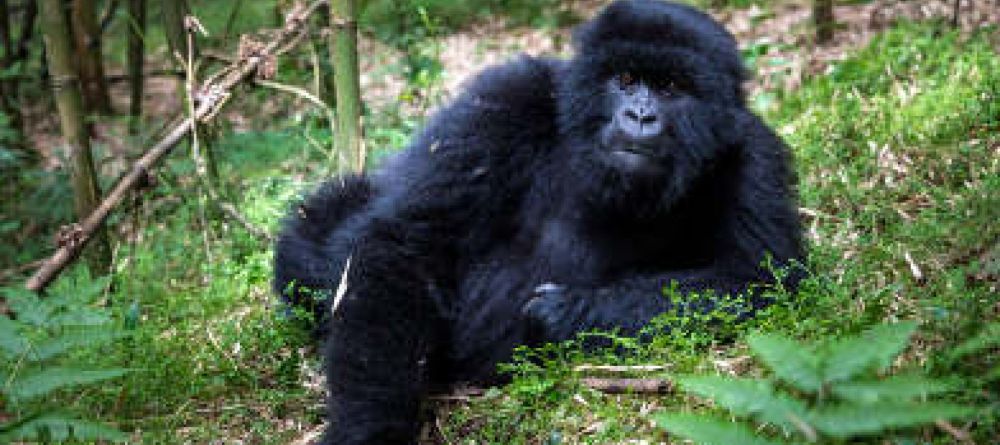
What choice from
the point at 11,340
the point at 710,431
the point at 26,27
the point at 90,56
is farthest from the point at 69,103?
the point at 90,56

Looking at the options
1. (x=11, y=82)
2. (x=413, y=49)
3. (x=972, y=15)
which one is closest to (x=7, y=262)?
(x=11, y=82)

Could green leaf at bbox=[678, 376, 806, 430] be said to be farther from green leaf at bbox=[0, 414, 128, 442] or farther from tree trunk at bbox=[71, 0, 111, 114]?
tree trunk at bbox=[71, 0, 111, 114]

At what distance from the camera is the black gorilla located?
12.5 ft

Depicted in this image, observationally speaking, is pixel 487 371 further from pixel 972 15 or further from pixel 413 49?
pixel 972 15

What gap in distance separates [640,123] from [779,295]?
2.84 feet

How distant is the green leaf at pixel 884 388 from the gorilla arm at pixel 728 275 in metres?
1.67

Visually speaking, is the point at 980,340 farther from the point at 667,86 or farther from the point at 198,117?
the point at 198,117

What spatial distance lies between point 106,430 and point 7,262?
5.12m

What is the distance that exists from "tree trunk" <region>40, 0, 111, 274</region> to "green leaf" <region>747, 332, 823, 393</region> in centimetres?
356

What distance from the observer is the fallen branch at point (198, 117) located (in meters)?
4.12

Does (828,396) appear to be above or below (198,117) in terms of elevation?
below

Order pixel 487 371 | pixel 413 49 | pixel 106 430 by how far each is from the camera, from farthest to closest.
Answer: pixel 413 49
pixel 487 371
pixel 106 430

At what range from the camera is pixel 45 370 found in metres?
2.90

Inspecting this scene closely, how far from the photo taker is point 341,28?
14.8ft
